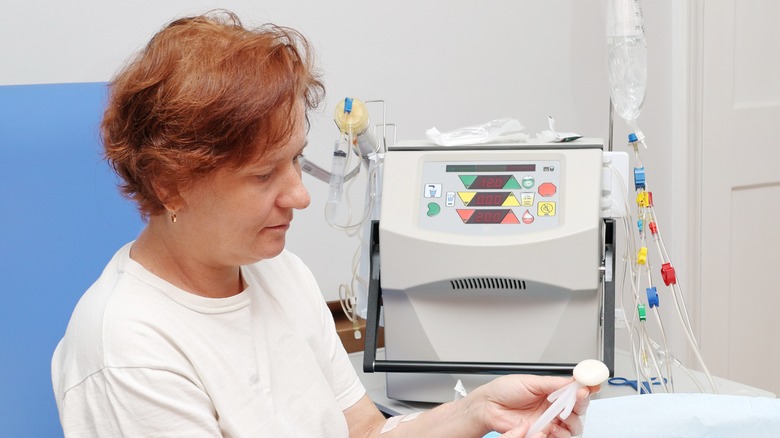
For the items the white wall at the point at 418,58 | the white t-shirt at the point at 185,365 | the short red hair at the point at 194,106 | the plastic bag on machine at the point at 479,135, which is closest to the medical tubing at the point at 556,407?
the white t-shirt at the point at 185,365

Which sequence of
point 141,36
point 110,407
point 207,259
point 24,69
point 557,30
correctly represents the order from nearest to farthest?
point 110,407 < point 207,259 < point 24,69 < point 141,36 < point 557,30

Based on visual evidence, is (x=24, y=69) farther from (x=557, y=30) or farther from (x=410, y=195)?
(x=557, y=30)

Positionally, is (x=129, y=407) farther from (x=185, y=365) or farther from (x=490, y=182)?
(x=490, y=182)

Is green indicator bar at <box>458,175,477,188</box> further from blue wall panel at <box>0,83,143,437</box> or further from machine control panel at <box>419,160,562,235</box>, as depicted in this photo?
blue wall panel at <box>0,83,143,437</box>

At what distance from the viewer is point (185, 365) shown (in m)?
1.06

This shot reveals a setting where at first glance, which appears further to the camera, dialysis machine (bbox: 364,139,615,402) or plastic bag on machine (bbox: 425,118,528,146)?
plastic bag on machine (bbox: 425,118,528,146)

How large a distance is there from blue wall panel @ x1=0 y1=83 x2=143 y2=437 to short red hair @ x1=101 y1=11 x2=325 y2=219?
21 cm

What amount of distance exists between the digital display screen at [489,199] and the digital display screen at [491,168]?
0.14ft

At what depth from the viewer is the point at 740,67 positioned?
2.82 meters

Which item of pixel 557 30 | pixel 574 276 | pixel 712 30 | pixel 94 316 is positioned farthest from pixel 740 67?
pixel 94 316

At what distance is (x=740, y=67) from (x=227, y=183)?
7.12ft


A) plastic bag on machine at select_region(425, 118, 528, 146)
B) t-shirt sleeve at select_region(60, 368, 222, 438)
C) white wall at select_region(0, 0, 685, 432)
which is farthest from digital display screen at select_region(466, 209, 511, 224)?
white wall at select_region(0, 0, 685, 432)

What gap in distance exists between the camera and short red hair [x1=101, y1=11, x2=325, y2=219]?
102cm

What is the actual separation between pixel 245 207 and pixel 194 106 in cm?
13
